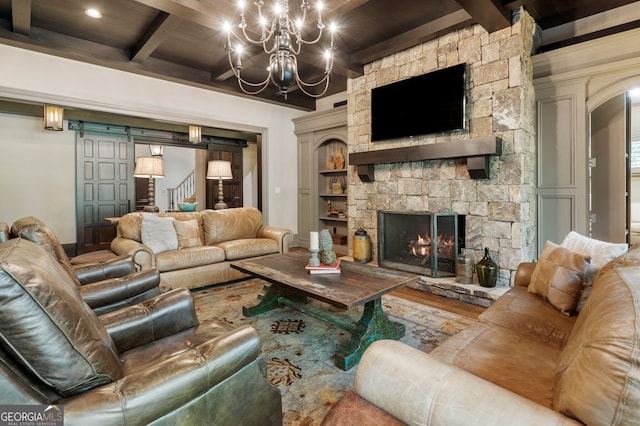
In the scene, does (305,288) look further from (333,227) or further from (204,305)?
(333,227)

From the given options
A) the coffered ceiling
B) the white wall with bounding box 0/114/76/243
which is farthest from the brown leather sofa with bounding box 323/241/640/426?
the white wall with bounding box 0/114/76/243

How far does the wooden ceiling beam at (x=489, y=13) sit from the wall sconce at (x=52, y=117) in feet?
16.6

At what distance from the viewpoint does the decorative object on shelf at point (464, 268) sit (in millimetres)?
3447

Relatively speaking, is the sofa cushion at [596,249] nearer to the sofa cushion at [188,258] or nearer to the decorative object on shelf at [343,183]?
the sofa cushion at [188,258]

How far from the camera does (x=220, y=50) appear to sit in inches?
167

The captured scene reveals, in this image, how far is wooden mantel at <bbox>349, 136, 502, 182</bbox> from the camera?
3.22 meters

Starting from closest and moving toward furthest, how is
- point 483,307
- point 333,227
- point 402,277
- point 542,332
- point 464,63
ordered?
point 542,332
point 402,277
point 483,307
point 464,63
point 333,227

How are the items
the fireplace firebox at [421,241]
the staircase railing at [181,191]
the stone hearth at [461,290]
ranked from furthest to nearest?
1. the staircase railing at [181,191]
2. the fireplace firebox at [421,241]
3. the stone hearth at [461,290]

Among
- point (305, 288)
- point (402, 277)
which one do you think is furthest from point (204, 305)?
point (402, 277)

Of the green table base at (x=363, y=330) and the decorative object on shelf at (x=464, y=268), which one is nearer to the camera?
the green table base at (x=363, y=330)

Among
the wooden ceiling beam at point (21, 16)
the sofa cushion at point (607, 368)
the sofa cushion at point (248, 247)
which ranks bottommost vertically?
the sofa cushion at point (248, 247)

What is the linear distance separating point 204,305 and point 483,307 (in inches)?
107

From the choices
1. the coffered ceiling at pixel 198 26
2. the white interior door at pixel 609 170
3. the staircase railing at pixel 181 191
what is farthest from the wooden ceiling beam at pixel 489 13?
the staircase railing at pixel 181 191

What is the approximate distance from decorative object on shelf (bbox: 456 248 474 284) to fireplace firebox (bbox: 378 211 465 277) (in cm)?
6
